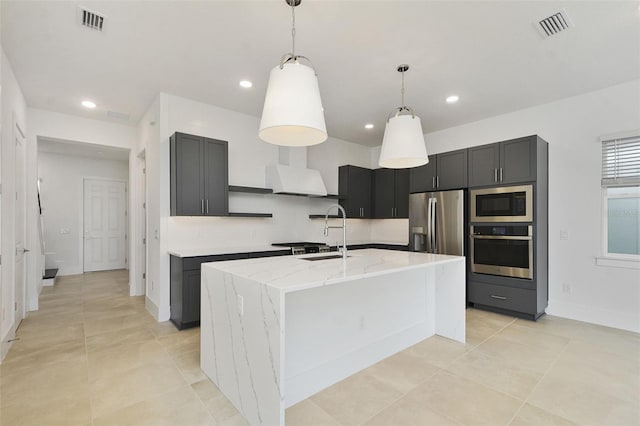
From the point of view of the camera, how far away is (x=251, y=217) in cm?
465

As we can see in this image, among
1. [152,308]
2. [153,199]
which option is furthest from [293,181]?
[152,308]

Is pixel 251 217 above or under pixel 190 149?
under

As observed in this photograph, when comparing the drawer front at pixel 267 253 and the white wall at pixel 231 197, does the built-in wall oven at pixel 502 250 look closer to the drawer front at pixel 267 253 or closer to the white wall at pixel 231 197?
the white wall at pixel 231 197

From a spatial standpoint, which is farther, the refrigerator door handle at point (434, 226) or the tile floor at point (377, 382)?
the refrigerator door handle at point (434, 226)

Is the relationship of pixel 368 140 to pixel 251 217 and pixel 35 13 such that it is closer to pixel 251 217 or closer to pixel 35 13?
pixel 251 217

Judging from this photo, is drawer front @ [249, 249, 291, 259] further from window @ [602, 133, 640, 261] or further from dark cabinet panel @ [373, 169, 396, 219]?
window @ [602, 133, 640, 261]

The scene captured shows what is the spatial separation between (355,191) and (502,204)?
2.49 metres

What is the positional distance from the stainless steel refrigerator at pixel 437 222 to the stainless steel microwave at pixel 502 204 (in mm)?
203

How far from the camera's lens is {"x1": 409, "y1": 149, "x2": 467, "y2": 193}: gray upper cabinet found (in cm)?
452

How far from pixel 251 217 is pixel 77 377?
105 inches

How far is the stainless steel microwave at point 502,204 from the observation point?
3.89 metres

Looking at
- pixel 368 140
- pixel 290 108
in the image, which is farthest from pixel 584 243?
pixel 290 108

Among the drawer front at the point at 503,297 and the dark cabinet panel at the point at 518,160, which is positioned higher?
the dark cabinet panel at the point at 518,160

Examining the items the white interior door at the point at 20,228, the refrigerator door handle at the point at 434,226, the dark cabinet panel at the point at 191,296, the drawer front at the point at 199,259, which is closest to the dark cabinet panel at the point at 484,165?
the refrigerator door handle at the point at 434,226
